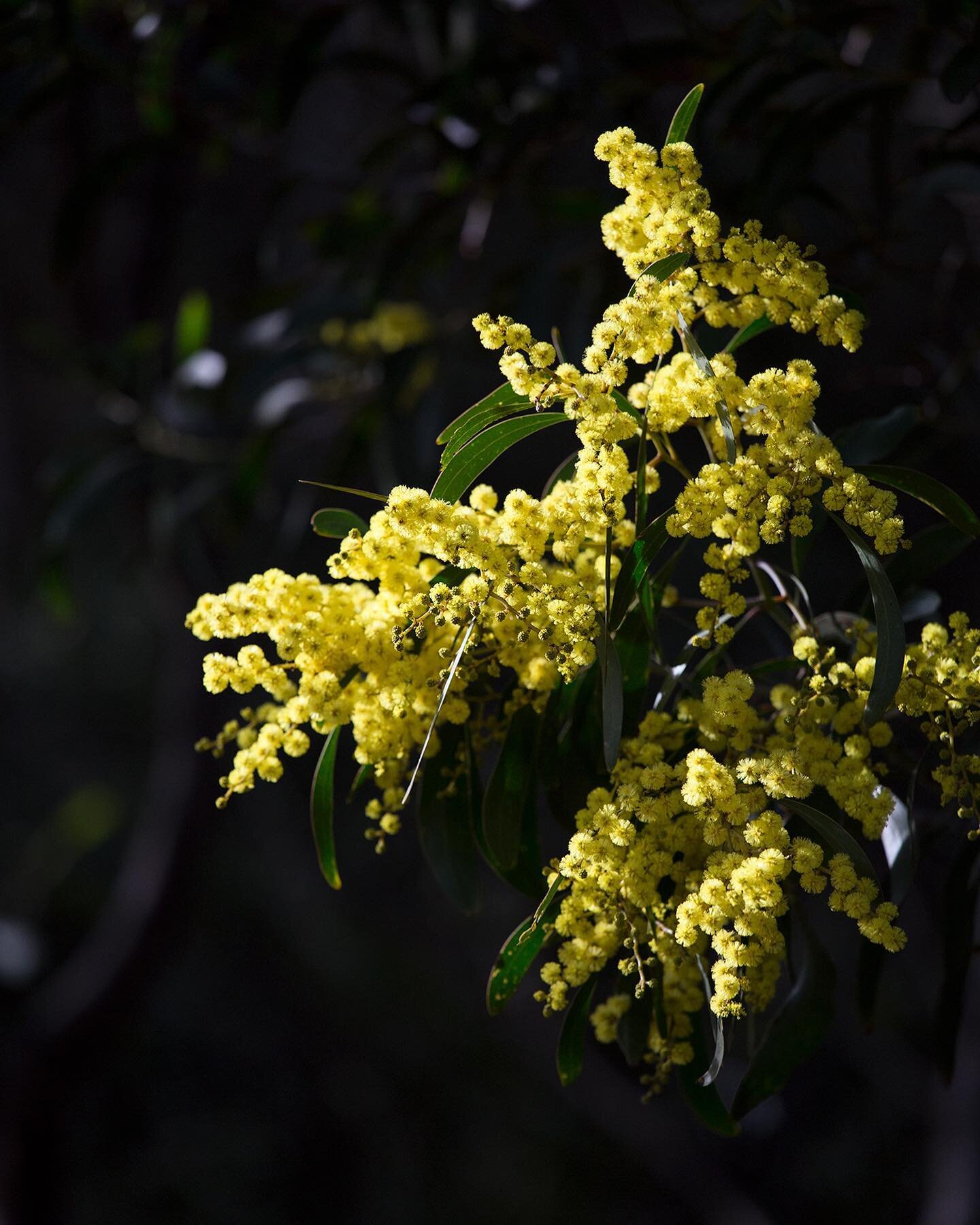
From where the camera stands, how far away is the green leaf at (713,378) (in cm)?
53

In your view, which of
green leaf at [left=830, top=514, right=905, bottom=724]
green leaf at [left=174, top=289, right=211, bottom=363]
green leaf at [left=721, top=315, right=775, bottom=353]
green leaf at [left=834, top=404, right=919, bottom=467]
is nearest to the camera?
green leaf at [left=830, top=514, right=905, bottom=724]

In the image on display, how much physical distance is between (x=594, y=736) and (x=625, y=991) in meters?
0.20

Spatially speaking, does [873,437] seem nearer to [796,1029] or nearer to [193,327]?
[796,1029]

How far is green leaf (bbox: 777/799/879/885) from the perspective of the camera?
1.74 feet

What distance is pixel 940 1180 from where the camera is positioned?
6.00ft

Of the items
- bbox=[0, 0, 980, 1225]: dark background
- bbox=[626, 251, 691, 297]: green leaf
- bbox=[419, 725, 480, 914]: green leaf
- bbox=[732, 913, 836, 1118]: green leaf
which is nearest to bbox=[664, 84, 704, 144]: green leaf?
bbox=[626, 251, 691, 297]: green leaf

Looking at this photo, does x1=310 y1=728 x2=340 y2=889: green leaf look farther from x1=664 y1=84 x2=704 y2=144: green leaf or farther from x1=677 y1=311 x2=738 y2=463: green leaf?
x1=664 y1=84 x2=704 y2=144: green leaf

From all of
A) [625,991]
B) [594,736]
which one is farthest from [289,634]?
[625,991]

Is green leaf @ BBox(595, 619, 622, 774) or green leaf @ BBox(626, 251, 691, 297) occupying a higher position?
green leaf @ BBox(626, 251, 691, 297)

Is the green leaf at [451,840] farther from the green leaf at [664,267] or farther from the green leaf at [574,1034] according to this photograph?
the green leaf at [664,267]

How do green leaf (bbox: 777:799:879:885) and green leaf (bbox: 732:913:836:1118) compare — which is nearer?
green leaf (bbox: 777:799:879:885)

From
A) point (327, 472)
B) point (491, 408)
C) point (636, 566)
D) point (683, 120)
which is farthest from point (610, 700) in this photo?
point (327, 472)

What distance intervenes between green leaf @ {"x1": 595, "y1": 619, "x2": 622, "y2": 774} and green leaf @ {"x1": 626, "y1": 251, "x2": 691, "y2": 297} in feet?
0.61

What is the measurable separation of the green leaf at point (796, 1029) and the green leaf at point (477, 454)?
43cm
